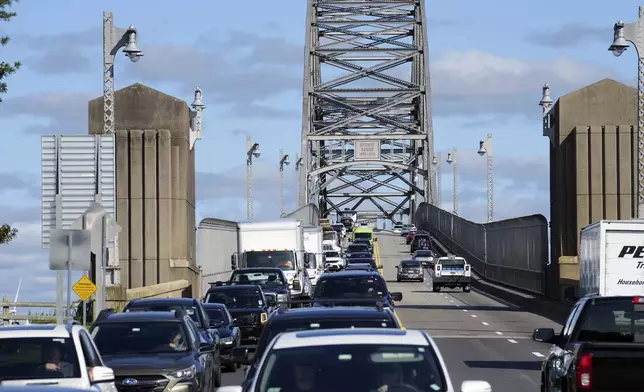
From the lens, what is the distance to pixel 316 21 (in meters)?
169

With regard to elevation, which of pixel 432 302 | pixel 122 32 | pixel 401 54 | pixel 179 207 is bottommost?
pixel 432 302

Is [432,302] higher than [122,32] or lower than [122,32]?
lower

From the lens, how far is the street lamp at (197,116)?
58.0m

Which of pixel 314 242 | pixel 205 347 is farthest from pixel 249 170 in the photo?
pixel 205 347

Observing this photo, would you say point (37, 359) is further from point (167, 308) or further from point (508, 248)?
point (508, 248)

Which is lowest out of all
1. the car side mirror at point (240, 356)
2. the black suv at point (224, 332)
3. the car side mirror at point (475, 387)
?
the black suv at point (224, 332)

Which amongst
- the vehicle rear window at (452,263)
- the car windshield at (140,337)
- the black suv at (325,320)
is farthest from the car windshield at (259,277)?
the vehicle rear window at (452,263)

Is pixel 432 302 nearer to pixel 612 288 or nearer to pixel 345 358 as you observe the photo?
pixel 612 288

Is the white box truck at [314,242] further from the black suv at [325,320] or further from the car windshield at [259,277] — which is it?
the black suv at [325,320]

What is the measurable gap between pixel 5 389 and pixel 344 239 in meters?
127

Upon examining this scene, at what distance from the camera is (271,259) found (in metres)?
50.3

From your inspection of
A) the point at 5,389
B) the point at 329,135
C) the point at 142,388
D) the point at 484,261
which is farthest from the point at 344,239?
the point at 5,389

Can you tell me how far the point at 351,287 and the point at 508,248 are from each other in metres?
39.4

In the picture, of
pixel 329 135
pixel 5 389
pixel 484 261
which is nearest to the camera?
pixel 5 389
